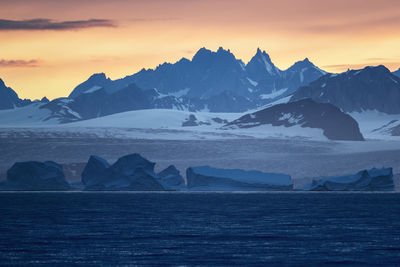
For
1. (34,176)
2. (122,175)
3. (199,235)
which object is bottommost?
(199,235)

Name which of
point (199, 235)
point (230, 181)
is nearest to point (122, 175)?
point (230, 181)

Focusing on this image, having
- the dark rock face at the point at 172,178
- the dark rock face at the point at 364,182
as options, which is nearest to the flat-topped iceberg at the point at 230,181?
the dark rock face at the point at 172,178

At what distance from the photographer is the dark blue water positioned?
37.8 metres

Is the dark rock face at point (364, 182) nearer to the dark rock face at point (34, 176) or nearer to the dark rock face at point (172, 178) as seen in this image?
the dark rock face at point (172, 178)

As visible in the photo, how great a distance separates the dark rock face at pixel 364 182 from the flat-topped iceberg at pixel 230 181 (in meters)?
5.23

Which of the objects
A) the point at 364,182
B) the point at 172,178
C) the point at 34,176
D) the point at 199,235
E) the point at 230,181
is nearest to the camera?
the point at 199,235

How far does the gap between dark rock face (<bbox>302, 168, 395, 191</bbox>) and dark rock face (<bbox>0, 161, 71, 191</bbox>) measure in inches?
1157

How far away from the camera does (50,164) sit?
297 feet

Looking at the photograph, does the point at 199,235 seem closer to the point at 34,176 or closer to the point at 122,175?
the point at 122,175

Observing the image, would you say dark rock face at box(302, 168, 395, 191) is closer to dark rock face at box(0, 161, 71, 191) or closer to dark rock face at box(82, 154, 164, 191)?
dark rock face at box(82, 154, 164, 191)

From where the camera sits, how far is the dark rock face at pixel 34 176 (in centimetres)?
9056

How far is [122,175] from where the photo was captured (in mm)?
90375

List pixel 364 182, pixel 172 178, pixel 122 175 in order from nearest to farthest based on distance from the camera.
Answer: pixel 364 182 < pixel 122 175 < pixel 172 178

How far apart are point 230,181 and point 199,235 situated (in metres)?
45.5
